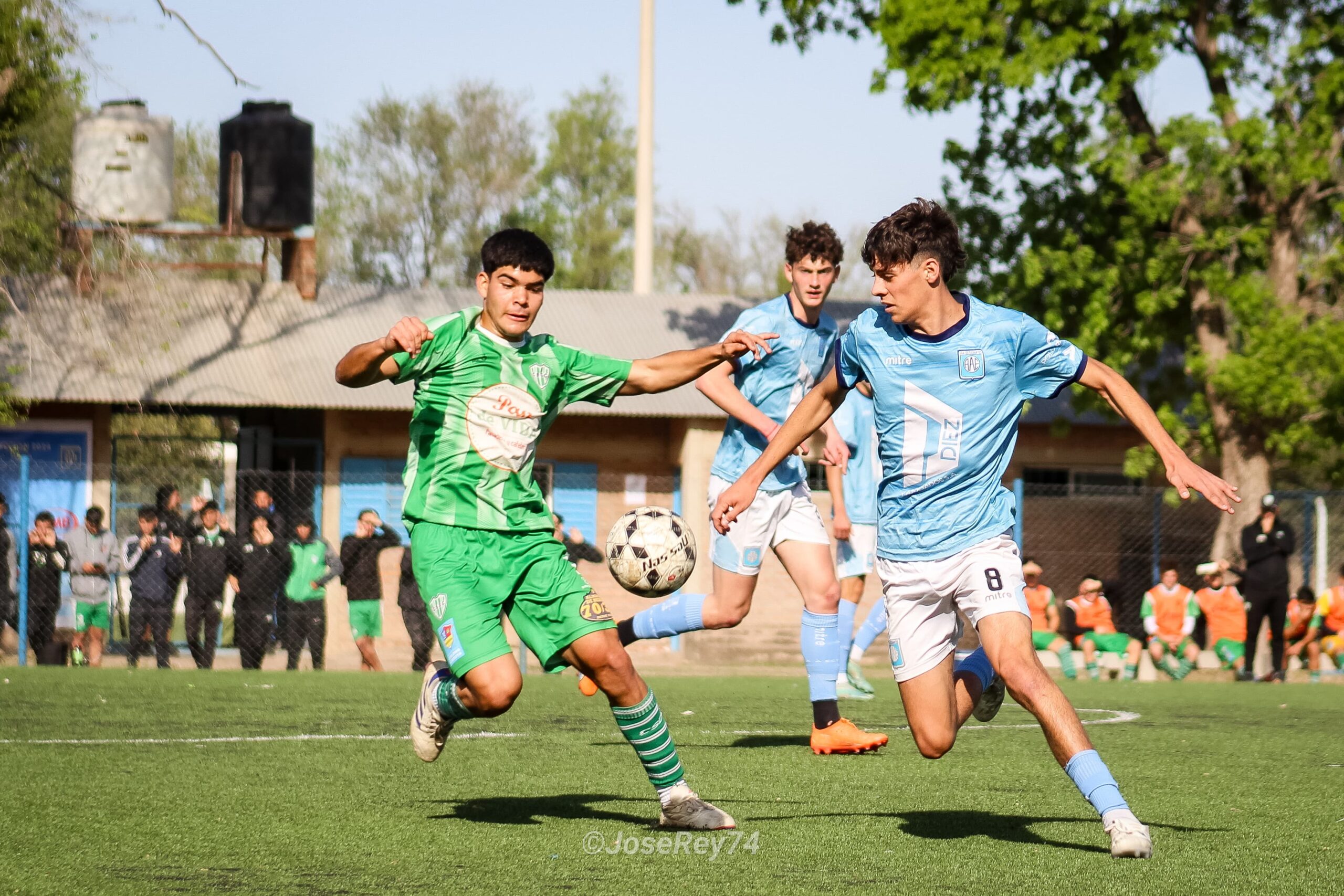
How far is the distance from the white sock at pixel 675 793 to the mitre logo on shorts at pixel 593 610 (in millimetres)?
637

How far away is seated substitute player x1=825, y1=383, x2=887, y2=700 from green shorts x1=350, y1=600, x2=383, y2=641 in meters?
6.50

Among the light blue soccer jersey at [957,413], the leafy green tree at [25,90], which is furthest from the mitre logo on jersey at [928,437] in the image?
the leafy green tree at [25,90]

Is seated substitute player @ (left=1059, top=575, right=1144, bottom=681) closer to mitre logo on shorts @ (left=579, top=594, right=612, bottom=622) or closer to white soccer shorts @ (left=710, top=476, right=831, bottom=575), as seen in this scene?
white soccer shorts @ (left=710, top=476, right=831, bottom=575)

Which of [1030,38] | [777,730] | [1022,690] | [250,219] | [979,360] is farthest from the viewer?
[250,219]

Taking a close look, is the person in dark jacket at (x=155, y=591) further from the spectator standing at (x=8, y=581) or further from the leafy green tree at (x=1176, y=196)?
the leafy green tree at (x=1176, y=196)

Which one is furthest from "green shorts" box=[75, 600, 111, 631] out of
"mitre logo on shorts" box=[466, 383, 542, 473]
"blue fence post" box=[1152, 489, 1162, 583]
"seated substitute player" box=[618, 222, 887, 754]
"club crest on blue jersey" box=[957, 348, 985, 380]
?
"blue fence post" box=[1152, 489, 1162, 583]

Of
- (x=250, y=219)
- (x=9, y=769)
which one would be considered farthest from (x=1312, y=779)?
(x=250, y=219)

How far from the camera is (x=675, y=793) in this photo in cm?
543

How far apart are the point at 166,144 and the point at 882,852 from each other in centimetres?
2370

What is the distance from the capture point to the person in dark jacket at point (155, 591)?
52.7ft

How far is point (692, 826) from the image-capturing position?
538 cm

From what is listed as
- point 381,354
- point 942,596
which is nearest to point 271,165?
point 381,354

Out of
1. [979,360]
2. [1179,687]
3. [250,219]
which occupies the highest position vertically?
[250,219]

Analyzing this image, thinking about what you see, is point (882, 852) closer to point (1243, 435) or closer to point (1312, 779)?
point (1312, 779)
